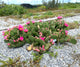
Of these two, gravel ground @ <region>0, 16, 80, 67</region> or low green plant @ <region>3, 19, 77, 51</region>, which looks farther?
low green plant @ <region>3, 19, 77, 51</region>

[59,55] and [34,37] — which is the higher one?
[34,37]

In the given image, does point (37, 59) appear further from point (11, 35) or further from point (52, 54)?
point (11, 35)

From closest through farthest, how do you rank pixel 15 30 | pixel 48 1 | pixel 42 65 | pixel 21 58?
1. pixel 42 65
2. pixel 21 58
3. pixel 15 30
4. pixel 48 1

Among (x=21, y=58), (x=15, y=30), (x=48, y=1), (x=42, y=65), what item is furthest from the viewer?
(x=48, y=1)

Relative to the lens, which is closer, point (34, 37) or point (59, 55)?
point (59, 55)

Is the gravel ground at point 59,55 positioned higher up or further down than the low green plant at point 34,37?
further down

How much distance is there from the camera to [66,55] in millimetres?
2838

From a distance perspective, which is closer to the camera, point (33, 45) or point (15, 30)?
point (33, 45)

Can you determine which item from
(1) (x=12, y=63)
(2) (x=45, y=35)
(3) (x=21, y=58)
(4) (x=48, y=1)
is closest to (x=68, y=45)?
(2) (x=45, y=35)

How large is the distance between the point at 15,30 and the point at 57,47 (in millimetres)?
1412

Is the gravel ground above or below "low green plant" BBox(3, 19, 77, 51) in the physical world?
below

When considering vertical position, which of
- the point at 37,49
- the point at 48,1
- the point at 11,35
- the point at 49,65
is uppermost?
the point at 48,1

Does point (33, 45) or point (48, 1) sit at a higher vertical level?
point (48, 1)

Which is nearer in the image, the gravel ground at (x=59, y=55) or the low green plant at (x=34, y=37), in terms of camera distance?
the gravel ground at (x=59, y=55)
